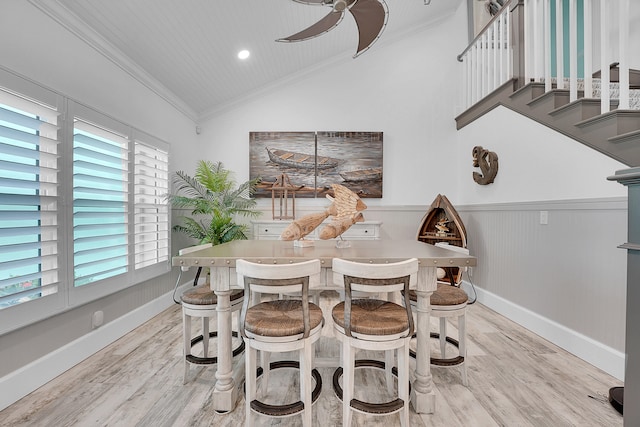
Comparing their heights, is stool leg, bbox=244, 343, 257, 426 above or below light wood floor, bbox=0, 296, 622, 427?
above

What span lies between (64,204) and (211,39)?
81.3 inches

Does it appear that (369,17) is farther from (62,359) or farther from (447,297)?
(62,359)

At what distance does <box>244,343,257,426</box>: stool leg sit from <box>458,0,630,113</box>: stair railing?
111 inches

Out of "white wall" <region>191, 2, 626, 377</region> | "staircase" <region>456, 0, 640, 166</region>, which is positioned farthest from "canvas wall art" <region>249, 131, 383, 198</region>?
"staircase" <region>456, 0, 640, 166</region>

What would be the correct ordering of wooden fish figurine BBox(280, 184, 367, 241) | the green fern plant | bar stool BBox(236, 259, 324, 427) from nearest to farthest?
bar stool BBox(236, 259, 324, 427) < wooden fish figurine BBox(280, 184, 367, 241) < the green fern plant

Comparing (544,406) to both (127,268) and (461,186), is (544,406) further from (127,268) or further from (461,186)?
(127,268)

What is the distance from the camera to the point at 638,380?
705 mm

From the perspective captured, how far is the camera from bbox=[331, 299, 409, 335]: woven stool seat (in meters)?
1.45

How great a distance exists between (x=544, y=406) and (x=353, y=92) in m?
3.99

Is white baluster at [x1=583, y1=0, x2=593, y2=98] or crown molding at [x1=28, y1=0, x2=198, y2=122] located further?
white baluster at [x1=583, y1=0, x2=593, y2=98]

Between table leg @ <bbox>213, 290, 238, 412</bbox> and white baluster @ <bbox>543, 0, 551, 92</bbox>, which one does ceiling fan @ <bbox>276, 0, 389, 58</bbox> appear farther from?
table leg @ <bbox>213, 290, 238, 412</bbox>

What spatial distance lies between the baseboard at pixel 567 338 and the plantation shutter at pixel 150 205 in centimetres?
380

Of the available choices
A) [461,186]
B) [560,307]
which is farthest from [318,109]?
[560,307]

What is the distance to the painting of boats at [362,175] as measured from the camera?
4258 millimetres
